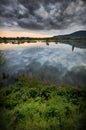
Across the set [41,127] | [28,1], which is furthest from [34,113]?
[28,1]

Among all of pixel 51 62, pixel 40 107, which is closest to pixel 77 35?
pixel 51 62

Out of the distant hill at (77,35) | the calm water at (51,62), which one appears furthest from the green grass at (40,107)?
the distant hill at (77,35)

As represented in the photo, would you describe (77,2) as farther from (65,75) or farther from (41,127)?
(41,127)

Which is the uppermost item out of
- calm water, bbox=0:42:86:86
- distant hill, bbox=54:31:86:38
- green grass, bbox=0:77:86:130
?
distant hill, bbox=54:31:86:38

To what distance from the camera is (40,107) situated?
87.7 inches

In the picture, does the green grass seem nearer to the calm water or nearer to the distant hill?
the calm water

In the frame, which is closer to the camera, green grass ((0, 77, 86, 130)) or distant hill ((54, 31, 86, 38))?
green grass ((0, 77, 86, 130))

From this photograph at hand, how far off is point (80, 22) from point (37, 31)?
53cm

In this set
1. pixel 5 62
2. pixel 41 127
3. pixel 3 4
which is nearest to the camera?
pixel 41 127

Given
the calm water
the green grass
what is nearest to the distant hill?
the calm water

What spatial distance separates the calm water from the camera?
2350mm

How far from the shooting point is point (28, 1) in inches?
90.8

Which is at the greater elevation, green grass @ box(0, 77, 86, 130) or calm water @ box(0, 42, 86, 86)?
calm water @ box(0, 42, 86, 86)

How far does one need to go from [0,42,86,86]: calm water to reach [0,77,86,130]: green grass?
0.38 feet
